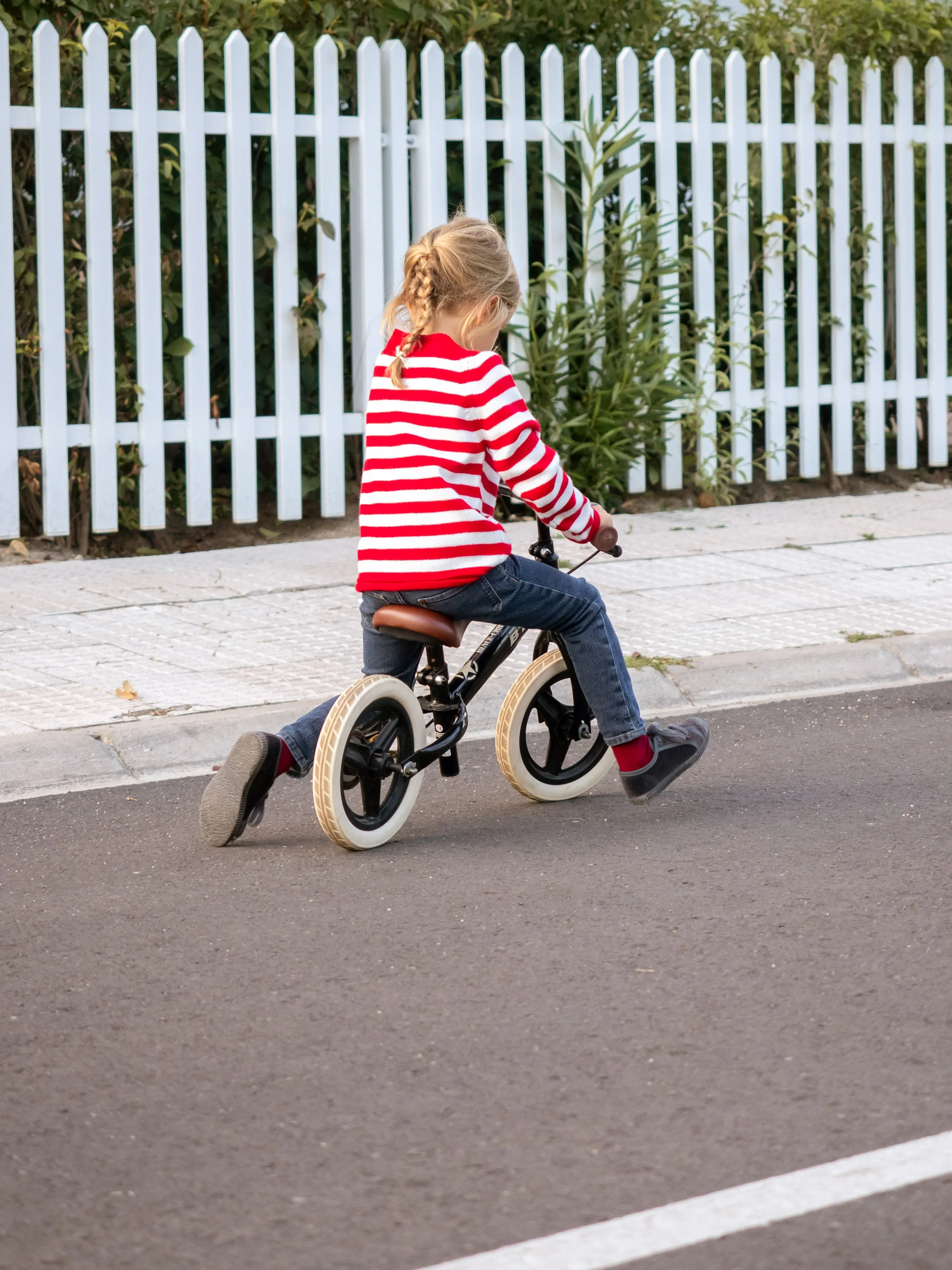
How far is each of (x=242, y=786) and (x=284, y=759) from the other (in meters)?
0.13

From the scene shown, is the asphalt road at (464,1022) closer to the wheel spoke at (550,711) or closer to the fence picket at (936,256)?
the wheel spoke at (550,711)

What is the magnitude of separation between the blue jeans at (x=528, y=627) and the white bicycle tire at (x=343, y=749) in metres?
0.10

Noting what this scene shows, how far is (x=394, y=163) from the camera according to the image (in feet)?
28.2

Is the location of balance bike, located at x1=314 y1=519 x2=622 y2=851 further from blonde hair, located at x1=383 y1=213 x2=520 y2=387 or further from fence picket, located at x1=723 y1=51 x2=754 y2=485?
fence picket, located at x1=723 y1=51 x2=754 y2=485

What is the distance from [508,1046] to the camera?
3246mm

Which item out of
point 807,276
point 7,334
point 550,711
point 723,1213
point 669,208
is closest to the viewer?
point 723,1213

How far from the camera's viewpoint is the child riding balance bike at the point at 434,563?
4.32 meters

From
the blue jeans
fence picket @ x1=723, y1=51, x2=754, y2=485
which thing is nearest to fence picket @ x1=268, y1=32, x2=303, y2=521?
fence picket @ x1=723, y1=51, x2=754, y2=485

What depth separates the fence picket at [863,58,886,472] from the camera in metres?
9.80

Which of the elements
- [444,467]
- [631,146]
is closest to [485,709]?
[444,467]

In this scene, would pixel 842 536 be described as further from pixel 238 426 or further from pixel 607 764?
pixel 607 764

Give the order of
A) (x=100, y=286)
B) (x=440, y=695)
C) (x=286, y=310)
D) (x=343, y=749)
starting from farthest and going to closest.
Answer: (x=286, y=310)
(x=100, y=286)
(x=440, y=695)
(x=343, y=749)

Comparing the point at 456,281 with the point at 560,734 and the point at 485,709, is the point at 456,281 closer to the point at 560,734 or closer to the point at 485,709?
the point at 560,734

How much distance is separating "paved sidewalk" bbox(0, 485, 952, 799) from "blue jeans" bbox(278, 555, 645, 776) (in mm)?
1030
